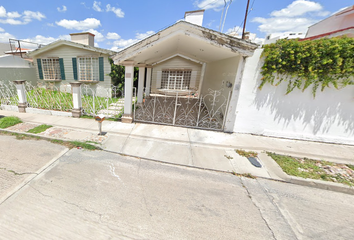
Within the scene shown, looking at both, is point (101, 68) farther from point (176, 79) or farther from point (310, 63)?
point (310, 63)

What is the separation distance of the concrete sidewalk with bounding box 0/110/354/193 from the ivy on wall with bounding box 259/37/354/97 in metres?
1.99

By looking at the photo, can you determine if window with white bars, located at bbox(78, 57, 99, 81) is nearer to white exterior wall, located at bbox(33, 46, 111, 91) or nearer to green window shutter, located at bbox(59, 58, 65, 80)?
white exterior wall, located at bbox(33, 46, 111, 91)

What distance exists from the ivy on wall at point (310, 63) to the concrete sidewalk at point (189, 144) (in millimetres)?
1989

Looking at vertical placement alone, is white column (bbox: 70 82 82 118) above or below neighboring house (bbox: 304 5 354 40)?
below

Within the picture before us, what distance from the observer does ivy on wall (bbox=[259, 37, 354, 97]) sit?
4111 mm

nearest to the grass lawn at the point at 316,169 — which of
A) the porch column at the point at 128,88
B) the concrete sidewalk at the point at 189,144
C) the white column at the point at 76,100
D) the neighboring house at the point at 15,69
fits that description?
the concrete sidewalk at the point at 189,144

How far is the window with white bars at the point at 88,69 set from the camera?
980cm

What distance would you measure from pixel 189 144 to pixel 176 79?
10217 millimetres

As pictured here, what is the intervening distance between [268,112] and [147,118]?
5.00 metres

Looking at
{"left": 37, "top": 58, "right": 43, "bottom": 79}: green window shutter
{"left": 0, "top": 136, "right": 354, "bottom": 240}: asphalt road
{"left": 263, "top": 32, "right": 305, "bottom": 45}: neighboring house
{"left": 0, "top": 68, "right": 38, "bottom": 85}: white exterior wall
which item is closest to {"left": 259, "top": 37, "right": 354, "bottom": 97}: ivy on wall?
{"left": 0, "top": 136, "right": 354, "bottom": 240}: asphalt road

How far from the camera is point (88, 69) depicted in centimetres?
1005

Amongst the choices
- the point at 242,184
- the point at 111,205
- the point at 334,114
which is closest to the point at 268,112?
the point at 334,114

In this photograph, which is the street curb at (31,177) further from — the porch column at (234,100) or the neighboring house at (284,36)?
the neighboring house at (284,36)

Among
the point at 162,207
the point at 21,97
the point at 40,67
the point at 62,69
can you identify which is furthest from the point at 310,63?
the point at 40,67
